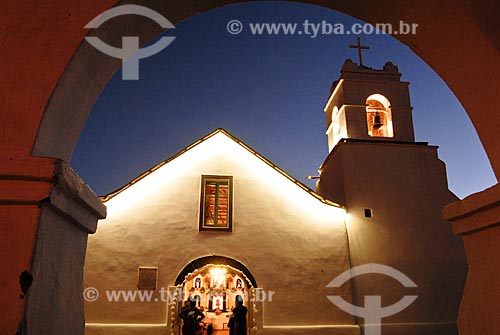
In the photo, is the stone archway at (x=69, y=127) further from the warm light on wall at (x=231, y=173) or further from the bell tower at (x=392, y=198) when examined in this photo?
the bell tower at (x=392, y=198)

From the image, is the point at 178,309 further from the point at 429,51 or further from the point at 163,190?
the point at 429,51

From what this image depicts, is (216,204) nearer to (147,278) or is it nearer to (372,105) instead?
(147,278)

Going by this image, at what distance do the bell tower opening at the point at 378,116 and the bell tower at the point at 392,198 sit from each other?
1.1 inches

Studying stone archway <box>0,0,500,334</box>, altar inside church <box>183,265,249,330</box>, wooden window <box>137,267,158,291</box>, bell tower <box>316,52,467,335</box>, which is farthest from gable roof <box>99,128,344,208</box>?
stone archway <box>0,0,500,334</box>

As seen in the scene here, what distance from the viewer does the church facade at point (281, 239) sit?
10398mm

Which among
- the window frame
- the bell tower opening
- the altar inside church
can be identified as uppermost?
the bell tower opening

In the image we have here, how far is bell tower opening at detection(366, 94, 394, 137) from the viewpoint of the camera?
42.4 feet

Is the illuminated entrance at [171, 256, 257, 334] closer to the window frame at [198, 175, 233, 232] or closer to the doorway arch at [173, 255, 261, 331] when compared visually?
the doorway arch at [173, 255, 261, 331]

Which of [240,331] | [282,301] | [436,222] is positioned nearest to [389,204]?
[436,222]

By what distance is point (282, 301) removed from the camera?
418 inches

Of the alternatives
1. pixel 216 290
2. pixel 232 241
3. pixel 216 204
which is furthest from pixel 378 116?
pixel 216 290

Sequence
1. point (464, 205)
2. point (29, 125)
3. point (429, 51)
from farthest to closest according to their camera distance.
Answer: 1. point (429, 51)
2. point (464, 205)
3. point (29, 125)

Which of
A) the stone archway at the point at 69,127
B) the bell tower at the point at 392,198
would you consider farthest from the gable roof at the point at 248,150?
the stone archway at the point at 69,127

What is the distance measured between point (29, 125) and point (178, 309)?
9.24 m
